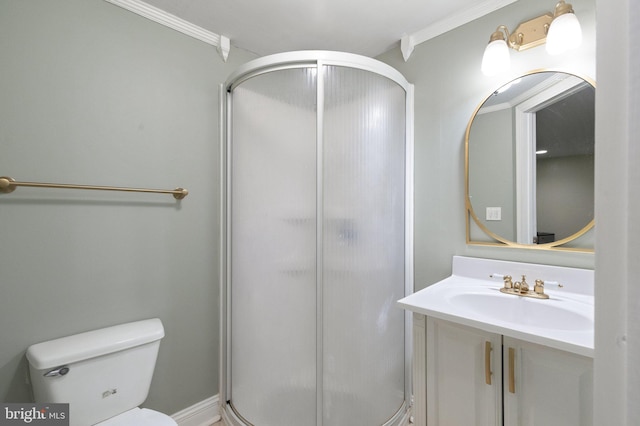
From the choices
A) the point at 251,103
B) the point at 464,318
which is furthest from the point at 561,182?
the point at 251,103

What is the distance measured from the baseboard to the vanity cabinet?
1.31 meters

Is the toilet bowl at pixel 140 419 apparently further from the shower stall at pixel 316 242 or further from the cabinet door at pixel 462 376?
the cabinet door at pixel 462 376

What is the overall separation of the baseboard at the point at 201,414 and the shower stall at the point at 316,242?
0.15m

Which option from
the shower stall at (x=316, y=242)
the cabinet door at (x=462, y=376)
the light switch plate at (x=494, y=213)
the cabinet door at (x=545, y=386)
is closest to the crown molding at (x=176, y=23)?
the shower stall at (x=316, y=242)

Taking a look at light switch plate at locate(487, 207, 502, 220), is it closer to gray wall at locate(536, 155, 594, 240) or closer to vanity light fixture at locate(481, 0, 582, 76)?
gray wall at locate(536, 155, 594, 240)

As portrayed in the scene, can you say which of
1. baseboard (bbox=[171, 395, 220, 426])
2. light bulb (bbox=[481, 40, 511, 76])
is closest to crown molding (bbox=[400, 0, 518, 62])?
light bulb (bbox=[481, 40, 511, 76])

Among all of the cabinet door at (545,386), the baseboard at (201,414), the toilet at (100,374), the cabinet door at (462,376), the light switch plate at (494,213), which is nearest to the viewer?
the cabinet door at (545,386)

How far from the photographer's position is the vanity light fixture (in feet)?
3.99

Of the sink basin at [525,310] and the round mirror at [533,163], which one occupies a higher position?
the round mirror at [533,163]

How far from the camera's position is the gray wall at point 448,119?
1.46 m

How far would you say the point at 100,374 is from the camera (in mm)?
1257

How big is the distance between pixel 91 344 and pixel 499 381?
66.2 inches

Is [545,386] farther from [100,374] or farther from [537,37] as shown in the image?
[100,374]

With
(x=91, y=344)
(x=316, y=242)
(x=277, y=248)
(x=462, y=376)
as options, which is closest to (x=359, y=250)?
(x=316, y=242)
